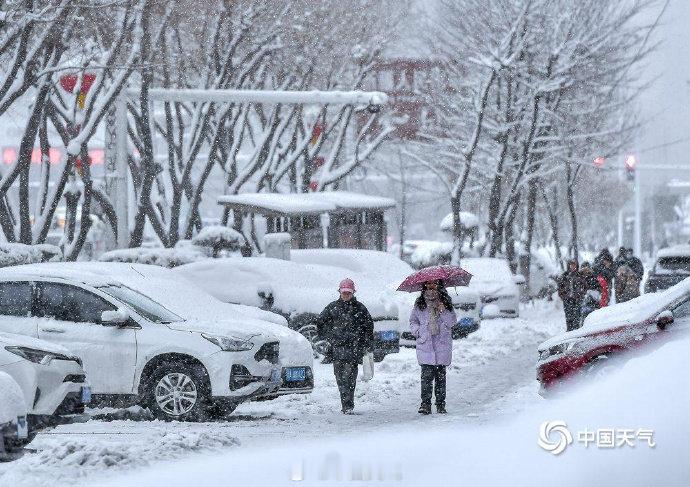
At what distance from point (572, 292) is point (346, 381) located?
36.2 feet

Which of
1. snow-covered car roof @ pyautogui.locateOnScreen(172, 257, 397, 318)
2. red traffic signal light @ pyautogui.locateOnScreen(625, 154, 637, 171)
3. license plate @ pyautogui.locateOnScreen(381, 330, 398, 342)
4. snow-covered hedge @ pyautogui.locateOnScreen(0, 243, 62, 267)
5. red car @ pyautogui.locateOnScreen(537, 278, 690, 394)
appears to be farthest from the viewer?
red traffic signal light @ pyautogui.locateOnScreen(625, 154, 637, 171)

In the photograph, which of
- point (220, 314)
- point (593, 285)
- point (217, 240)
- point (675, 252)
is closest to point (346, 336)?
point (220, 314)

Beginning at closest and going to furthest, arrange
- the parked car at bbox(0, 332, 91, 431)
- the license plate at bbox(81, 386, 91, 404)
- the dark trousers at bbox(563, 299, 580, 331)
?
the parked car at bbox(0, 332, 91, 431) < the license plate at bbox(81, 386, 91, 404) < the dark trousers at bbox(563, 299, 580, 331)

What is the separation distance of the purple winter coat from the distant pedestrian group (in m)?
9.29

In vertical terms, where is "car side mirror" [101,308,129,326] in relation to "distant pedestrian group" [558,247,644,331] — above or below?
below

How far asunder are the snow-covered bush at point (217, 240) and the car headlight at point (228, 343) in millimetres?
17379

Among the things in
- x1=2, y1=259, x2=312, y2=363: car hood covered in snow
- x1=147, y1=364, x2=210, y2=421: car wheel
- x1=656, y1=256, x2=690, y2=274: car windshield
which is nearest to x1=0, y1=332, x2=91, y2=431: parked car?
x1=147, y1=364, x2=210, y2=421: car wheel

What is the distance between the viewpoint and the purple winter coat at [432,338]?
14.8 metres

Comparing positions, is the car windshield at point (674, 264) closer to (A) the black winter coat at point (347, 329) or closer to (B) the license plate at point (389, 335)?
(B) the license plate at point (389, 335)

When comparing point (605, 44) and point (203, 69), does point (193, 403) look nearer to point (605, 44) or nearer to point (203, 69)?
point (203, 69)

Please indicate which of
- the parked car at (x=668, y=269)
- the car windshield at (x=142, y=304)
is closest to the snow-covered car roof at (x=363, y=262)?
the parked car at (x=668, y=269)

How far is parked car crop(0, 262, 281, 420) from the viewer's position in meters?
14.1

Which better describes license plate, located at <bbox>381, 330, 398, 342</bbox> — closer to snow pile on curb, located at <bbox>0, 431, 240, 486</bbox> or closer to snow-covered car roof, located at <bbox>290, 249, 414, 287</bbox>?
snow-covered car roof, located at <bbox>290, 249, 414, 287</bbox>

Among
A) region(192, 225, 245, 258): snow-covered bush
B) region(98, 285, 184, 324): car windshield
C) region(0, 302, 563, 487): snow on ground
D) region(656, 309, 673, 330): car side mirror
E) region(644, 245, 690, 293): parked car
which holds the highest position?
region(192, 225, 245, 258): snow-covered bush
